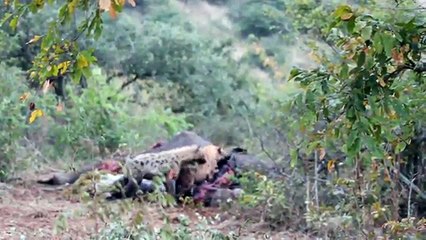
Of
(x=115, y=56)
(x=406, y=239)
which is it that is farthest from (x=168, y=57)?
(x=406, y=239)

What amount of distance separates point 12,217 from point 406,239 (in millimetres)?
3518

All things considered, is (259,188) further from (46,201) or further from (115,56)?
(115,56)

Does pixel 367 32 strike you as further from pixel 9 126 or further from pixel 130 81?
pixel 130 81

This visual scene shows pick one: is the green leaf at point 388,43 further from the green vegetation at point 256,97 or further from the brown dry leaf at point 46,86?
the brown dry leaf at point 46,86

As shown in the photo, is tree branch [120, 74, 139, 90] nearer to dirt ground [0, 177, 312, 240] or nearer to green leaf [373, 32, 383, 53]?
dirt ground [0, 177, 312, 240]

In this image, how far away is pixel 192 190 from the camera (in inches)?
327

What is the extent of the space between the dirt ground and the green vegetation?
0.91ft

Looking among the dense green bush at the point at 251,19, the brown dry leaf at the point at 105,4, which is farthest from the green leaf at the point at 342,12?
the dense green bush at the point at 251,19

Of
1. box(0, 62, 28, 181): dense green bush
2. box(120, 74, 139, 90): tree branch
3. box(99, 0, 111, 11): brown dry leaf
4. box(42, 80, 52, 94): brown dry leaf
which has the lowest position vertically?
box(120, 74, 139, 90): tree branch

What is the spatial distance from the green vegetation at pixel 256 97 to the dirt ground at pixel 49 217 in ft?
0.91

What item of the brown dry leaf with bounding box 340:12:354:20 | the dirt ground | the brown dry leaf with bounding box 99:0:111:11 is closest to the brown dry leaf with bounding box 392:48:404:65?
the brown dry leaf with bounding box 340:12:354:20

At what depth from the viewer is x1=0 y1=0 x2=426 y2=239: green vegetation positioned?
10.4 ft

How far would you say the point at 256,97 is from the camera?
16500 mm

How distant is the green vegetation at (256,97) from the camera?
316cm
